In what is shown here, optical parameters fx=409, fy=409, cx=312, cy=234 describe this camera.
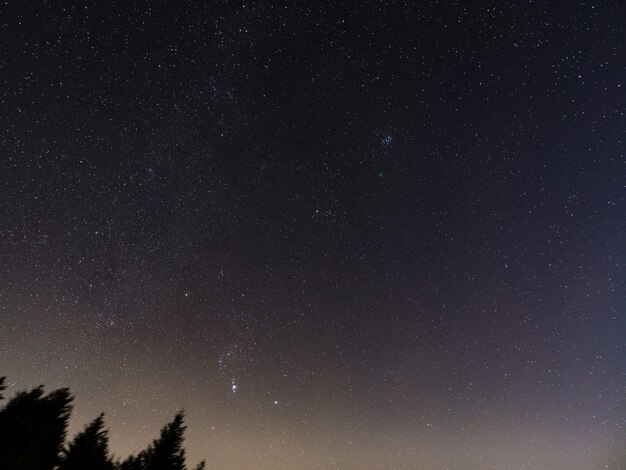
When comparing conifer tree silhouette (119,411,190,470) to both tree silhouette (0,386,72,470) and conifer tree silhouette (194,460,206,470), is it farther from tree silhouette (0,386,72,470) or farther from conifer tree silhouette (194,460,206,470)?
tree silhouette (0,386,72,470)

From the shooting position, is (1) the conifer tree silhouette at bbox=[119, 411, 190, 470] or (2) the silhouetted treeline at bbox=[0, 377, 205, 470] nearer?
(2) the silhouetted treeline at bbox=[0, 377, 205, 470]

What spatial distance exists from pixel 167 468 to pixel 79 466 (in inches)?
155

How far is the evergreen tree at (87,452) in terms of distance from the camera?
1412 centimetres

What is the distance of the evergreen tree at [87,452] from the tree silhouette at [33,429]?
0.45 m

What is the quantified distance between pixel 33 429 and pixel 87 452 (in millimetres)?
2302

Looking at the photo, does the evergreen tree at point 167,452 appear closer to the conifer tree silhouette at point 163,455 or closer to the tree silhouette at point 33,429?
the conifer tree silhouette at point 163,455

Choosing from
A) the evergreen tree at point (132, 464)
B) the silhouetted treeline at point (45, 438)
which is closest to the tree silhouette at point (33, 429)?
A: the silhouetted treeline at point (45, 438)

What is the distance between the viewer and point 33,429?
12.9 metres

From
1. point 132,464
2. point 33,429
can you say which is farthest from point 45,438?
point 132,464

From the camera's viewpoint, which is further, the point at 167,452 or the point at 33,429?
the point at 167,452

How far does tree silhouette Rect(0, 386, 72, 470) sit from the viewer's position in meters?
12.2

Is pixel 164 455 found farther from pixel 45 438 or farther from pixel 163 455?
pixel 45 438

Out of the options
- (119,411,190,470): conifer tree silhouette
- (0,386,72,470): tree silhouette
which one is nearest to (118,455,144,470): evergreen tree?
(119,411,190,470): conifer tree silhouette

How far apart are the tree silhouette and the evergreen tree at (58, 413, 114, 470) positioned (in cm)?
45
